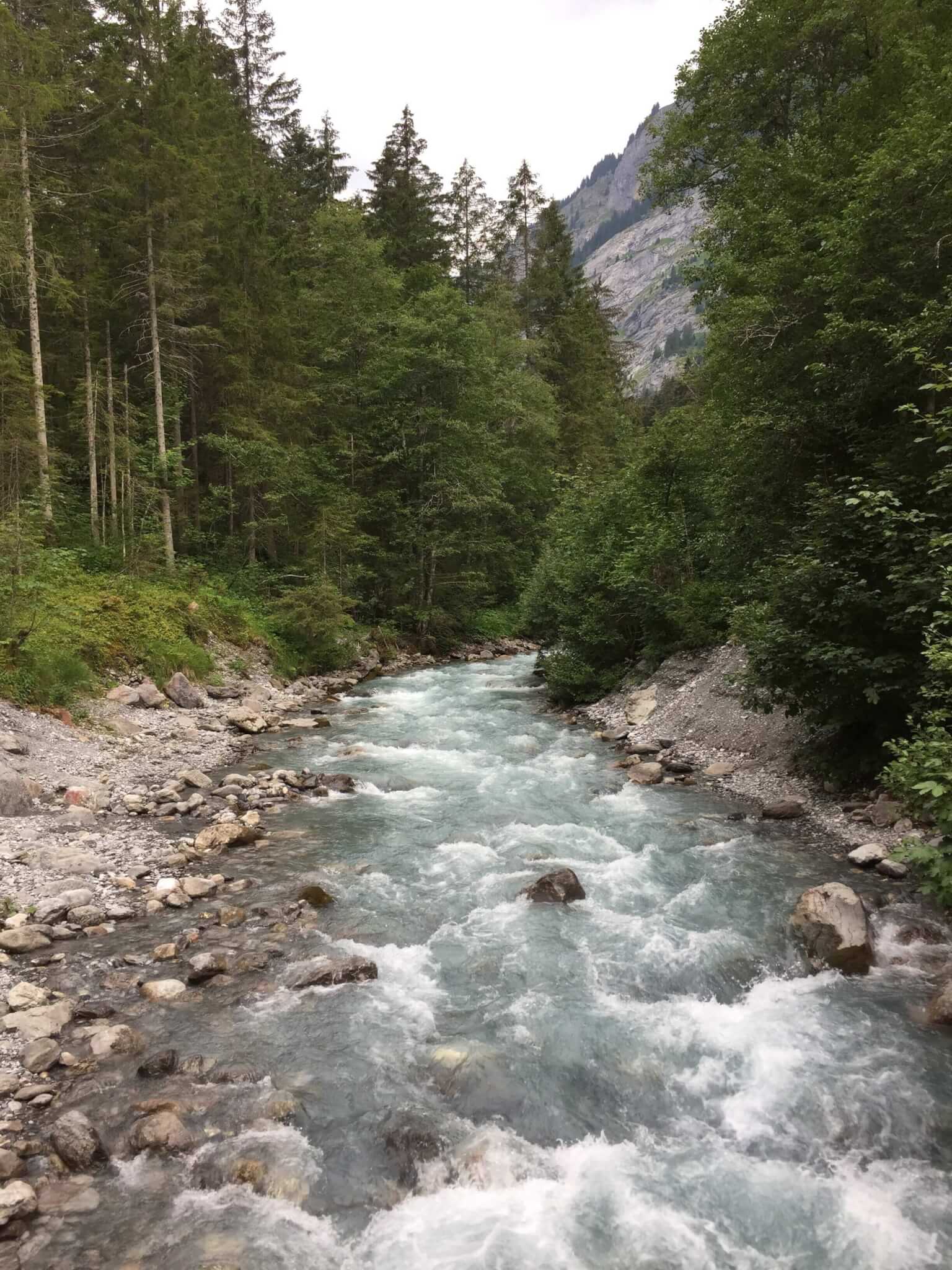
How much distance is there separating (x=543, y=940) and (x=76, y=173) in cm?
2373

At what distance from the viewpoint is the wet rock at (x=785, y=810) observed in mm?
10172

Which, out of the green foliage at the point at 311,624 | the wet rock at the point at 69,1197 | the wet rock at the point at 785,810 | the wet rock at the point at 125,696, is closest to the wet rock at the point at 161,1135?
the wet rock at the point at 69,1197

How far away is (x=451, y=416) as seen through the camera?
30297 mm

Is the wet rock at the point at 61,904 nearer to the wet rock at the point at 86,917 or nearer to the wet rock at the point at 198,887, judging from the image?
the wet rock at the point at 86,917

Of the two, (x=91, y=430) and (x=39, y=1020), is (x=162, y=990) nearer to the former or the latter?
(x=39, y=1020)

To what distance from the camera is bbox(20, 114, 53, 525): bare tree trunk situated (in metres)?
16.9

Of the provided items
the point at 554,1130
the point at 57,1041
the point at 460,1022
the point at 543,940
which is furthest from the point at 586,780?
the point at 57,1041

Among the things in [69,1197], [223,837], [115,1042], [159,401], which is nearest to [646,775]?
[223,837]

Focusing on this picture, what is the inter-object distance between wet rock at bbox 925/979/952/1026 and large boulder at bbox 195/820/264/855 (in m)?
7.59

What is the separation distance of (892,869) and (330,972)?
6.17 m

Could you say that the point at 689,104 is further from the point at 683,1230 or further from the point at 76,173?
the point at 683,1230

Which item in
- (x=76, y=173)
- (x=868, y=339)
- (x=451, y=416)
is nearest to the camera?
(x=868, y=339)

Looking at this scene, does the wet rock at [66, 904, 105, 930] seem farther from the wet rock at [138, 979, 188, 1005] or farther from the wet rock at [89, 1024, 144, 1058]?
the wet rock at [89, 1024, 144, 1058]

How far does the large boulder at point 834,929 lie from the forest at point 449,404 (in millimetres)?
1272
